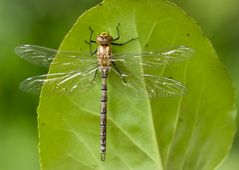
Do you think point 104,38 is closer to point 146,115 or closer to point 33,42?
point 146,115

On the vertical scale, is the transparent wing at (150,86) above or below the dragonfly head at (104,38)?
below

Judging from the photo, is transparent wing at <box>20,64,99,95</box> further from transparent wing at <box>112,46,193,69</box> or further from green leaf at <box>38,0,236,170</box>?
transparent wing at <box>112,46,193,69</box>

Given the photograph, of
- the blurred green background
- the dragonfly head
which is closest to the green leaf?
the dragonfly head

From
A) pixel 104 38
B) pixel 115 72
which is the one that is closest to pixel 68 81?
pixel 115 72

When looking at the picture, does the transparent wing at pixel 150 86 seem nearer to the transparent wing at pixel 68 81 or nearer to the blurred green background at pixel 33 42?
the transparent wing at pixel 68 81

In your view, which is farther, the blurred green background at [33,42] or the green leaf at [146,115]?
the blurred green background at [33,42]

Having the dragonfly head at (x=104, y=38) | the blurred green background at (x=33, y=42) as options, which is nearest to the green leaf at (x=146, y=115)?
the dragonfly head at (x=104, y=38)
